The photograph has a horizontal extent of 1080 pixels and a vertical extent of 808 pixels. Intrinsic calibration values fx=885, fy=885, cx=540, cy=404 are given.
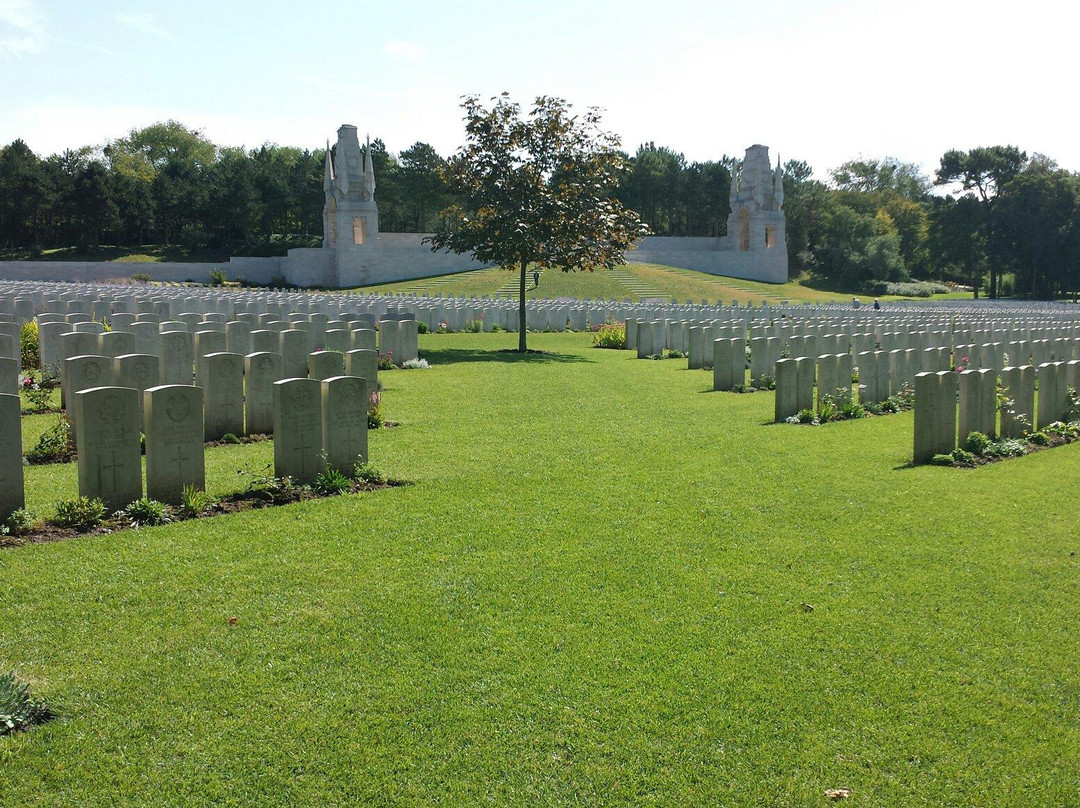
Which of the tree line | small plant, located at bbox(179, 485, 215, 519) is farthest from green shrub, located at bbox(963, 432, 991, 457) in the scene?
the tree line

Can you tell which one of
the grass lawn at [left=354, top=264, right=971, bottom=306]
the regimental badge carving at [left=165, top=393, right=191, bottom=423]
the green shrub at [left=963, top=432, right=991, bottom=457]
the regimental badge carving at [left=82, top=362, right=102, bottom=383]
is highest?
the grass lawn at [left=354, top=264, right=971, bottom=306]

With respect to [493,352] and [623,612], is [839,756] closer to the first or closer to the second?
[623,612]

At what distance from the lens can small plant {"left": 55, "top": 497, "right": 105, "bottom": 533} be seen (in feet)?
20.9

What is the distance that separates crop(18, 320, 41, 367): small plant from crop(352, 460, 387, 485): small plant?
848 cm

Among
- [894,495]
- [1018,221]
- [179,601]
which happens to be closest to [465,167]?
[894,495]

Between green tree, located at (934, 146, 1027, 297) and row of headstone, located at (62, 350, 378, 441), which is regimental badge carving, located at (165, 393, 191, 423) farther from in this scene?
green tree, located at (934, 146, 1027, 297)

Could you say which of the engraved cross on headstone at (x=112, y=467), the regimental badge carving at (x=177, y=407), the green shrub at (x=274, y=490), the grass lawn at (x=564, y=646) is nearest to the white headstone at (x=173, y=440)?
the regimental badge carving at (x=177, y=407)

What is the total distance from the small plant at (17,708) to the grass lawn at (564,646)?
0.30 ft

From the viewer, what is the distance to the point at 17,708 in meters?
3.74

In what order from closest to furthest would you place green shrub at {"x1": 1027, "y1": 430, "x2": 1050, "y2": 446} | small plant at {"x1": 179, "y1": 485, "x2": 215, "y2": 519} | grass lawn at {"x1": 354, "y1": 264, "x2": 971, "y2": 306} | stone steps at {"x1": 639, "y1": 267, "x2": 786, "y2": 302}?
small plant at {"x1": 179, "y1": 485, "x2": 215, "y2": 519} → green shrub at {"x1": 1027, "y1": 430, "x2": 1050, "y2": 446} → grass lawn at {"x1": 354, "y1": 264, "x2": 971, "y2": 306} → stone steps at {"x1": 639, "y1": 267, "x2": 786, "y2": 302}

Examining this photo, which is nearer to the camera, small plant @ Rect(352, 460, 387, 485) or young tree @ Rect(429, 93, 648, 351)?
small plant @ Rect(352, 460, 387, 485)

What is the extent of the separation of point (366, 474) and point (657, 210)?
77225 millimetres

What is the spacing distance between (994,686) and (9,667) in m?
4.71

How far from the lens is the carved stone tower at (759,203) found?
219 ft
